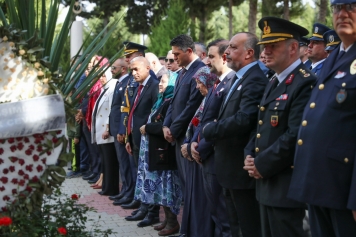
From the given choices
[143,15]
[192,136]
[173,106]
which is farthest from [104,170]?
[143,15]

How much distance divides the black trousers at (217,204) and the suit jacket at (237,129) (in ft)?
1.70

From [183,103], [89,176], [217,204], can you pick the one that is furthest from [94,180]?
[217,204]

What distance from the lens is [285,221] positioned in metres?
3.78

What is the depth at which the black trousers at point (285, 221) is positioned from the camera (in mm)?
3738

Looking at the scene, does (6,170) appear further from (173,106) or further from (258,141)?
(173,106)

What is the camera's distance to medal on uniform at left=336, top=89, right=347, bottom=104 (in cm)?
300

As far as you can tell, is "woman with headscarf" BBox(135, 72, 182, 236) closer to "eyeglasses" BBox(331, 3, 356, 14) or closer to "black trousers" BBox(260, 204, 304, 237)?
"black trousers" BBox(260, 204, 304, 237)

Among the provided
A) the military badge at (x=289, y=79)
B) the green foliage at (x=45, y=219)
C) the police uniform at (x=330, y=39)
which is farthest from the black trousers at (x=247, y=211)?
the police uniform at (x=330, y=39)

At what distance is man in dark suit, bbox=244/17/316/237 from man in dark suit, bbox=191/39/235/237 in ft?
3.48

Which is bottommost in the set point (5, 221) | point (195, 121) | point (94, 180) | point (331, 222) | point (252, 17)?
point (94, 180)

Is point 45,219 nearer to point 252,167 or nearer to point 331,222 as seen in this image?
point 252,167

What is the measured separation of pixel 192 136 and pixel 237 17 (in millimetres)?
39248

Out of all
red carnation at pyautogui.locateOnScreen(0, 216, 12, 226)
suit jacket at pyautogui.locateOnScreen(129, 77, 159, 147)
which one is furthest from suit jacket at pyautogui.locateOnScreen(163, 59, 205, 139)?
red carnation at pyautogui.locateOnScreen(0, 216, 12, 226)

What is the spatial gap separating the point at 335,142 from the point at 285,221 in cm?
95
